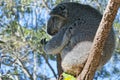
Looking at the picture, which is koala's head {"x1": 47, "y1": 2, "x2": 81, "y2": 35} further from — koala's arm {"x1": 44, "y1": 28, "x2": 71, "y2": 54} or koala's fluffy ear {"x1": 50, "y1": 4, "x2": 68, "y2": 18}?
koala's arm {"x1": 44, "y1": 28, "x2": 71, "y2": 54}

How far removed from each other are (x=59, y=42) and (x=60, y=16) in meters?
0.71

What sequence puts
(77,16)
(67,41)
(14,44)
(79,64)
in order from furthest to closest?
(14,44) < (77,16) < (67,41) < (79,64)

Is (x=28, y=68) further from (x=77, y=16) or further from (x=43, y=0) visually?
(x=77, y=16)

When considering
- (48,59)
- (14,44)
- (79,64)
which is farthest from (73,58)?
(48,59)

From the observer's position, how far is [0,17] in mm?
9789

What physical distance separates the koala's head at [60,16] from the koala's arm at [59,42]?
1.26ft

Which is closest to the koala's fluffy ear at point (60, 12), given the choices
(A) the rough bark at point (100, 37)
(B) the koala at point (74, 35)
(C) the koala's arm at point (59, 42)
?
(B) the koala at point (74, 35)

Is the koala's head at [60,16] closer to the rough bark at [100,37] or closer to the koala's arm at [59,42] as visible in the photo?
the koala's arm at [59,42]

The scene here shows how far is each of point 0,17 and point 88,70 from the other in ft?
21.7

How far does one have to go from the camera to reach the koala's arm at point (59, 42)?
494 centimetres

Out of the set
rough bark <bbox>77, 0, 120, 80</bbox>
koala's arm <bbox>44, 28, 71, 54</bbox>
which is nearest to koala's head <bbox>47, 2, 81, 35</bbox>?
koala's arm <bbox>44, 28, 71, 54</bbox>

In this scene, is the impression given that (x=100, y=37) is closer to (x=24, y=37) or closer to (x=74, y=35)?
(x=74, y=35)

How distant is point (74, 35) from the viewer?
191 inches

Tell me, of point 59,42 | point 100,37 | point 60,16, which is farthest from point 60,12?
point 100,37
